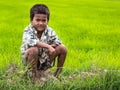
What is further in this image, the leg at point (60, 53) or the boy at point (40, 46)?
the leg at point (60, 53)

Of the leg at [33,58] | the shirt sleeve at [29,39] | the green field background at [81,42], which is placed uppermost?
the shirt sleeve at [29,39]

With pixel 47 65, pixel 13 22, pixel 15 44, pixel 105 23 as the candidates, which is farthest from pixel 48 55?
pixel 105 23

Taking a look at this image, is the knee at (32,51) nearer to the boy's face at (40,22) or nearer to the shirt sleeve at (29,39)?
the shirt sleeve at (29,39)

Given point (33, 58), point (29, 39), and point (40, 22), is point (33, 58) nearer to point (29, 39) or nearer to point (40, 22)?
point (29, 39)

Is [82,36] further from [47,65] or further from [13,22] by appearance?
[47,65]

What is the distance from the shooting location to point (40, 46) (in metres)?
4.85

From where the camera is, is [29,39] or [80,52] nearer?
[29,39]

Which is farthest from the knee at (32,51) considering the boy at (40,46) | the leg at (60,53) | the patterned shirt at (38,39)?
the leg at (60,53)

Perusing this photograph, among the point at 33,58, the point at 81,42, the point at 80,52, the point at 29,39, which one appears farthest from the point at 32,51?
the point at 81,42

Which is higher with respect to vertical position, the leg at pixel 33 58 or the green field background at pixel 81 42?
the leg at pixel 33 58

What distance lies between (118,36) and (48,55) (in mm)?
5549

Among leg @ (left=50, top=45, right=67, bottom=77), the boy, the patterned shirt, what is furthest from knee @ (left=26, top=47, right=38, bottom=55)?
leg @ (left=50, top=45, right=67, bottom=77)

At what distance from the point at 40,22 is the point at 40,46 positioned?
0.34 metres

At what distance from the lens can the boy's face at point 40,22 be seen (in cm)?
505
